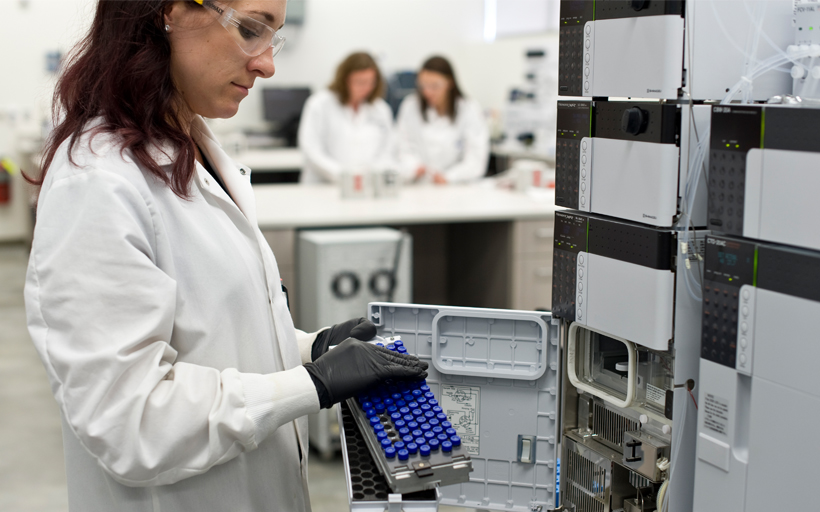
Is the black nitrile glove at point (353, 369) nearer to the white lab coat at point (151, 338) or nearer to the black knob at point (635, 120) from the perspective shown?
the white lab coat at point (151, 338)

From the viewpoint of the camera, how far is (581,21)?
1.16 metres

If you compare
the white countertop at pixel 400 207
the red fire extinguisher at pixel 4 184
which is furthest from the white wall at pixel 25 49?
the white countertop at pixel 400 207

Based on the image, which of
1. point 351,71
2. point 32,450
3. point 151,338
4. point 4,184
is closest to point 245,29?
point 151,338

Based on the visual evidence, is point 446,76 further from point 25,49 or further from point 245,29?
point 25,49

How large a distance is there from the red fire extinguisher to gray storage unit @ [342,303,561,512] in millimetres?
5609

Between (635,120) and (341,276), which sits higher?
(635,120)

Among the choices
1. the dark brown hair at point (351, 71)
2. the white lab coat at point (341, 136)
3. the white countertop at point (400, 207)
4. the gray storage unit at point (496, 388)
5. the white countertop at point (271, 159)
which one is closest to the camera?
the gray storage unit at point (496, 388)

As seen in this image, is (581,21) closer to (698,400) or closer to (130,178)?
(698,400)

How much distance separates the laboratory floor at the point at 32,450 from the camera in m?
2.41

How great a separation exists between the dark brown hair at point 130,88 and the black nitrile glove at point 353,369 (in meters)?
0.30

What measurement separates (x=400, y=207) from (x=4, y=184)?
165 inches

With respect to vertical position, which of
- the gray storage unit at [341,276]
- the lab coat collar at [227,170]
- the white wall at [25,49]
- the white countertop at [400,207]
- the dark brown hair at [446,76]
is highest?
the white wall at [25,49]

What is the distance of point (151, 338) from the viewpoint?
0.88m

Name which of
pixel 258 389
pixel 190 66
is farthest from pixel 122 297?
pixel 190 66
